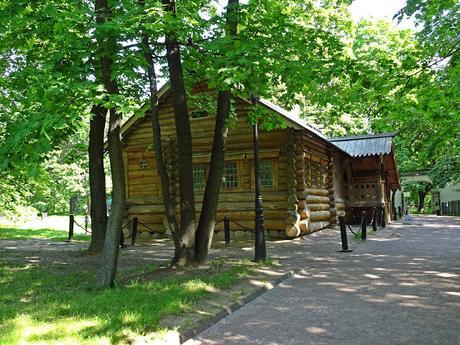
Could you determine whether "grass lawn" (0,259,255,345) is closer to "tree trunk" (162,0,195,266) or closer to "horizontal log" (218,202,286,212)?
"tree trunk" (162,0,195,266)

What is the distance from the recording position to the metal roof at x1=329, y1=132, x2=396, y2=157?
75.4 ft

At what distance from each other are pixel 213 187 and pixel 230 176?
7724 mm

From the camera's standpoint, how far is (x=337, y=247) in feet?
45.1

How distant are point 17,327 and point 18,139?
268 centimetres

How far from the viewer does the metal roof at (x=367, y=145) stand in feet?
75.4

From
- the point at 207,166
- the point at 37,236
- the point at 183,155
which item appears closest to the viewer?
the point at 183,155

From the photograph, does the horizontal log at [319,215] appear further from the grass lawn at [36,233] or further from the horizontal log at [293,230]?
the grass lawn at [36,233]

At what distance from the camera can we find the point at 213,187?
34.5 ft

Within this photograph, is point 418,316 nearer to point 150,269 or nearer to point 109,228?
point 109,228

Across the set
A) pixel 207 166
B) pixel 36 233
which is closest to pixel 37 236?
pixel 36 233

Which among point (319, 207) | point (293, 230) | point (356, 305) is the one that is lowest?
point (356, 305)

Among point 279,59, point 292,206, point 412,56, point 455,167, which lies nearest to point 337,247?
point 292,206

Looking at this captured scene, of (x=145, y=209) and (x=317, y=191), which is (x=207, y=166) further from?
(x=317, y=191)

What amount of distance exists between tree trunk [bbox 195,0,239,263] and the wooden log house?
4780 millimetres
